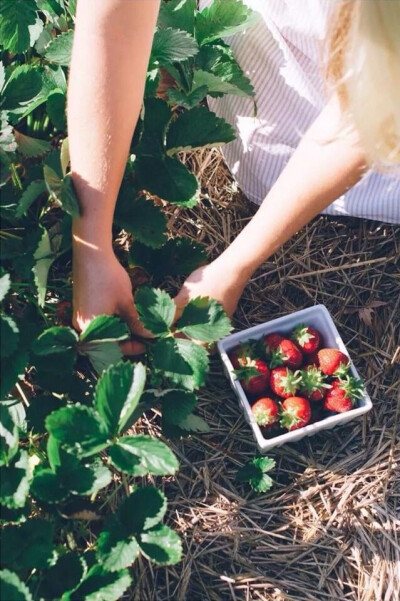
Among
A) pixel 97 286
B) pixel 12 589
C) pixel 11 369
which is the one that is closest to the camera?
pixel 12 589

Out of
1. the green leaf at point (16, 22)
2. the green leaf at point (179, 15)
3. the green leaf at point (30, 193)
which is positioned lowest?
the green leaf at point (30, 193)

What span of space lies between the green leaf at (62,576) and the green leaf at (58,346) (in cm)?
27

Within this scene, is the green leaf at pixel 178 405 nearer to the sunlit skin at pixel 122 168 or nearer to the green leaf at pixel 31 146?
the sunlit skin at pixel 122 168

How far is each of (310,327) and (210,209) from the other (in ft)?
1.08

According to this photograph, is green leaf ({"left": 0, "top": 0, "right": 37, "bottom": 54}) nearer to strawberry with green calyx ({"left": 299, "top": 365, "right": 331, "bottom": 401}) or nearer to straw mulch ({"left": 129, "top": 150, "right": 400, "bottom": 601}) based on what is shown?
straw mulch ({"left": 129, "top": 150, "right": 400, "bottom": 601})

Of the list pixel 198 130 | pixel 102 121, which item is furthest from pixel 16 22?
pixel 198 130

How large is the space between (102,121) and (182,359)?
0.37m

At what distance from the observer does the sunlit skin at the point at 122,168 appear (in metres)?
1.04

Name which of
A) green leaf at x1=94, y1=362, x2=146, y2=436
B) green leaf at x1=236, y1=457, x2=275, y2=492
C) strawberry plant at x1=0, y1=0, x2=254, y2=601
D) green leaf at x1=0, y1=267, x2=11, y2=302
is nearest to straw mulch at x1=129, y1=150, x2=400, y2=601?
green leaf at x1=236, y1=457, x2=275, y2=492

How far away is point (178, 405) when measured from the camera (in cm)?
110

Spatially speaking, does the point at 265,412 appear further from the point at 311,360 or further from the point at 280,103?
the point at 280,103

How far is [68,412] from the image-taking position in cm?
96

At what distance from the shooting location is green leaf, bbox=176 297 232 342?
107 cm

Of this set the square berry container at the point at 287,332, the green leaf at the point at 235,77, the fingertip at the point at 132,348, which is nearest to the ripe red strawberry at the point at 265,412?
the square berry container at the point at 287,332
